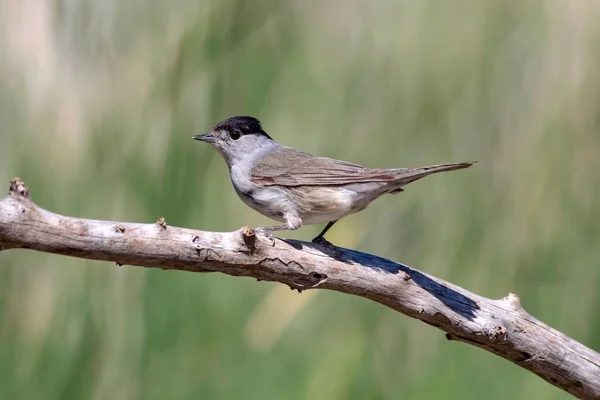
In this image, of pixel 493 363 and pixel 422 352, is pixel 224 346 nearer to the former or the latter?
pixel 422 352

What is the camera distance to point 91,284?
3.23 metres

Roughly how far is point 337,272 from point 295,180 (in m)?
0.59

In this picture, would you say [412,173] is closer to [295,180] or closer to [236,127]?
[295,180]

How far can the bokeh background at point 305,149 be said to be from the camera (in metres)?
3.19

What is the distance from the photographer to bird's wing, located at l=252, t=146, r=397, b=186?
2.90m

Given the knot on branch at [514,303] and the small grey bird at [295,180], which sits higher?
the small grey bird at [295,180]

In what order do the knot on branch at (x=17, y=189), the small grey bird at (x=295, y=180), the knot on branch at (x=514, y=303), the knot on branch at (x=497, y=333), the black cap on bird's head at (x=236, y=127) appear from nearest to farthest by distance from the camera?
the knot on branch at (x=17, y=189) < the knot on branch at (x=497, y=333) < the knot on branch at (x=514, y=303) < the small grey bird at (x=295, y=180) < the black cap on bird's head at (x=236, y=127)

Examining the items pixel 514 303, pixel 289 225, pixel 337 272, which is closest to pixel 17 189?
pixel 337 272

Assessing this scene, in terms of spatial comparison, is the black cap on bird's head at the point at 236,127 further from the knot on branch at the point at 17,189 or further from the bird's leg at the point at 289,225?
the knot on branch at the point at 17,189

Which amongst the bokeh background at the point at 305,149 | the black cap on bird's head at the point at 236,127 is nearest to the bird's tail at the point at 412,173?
the bokeh background at the point at 305,149

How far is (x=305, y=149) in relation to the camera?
3.53 m

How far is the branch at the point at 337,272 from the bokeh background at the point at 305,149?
26.0 inches

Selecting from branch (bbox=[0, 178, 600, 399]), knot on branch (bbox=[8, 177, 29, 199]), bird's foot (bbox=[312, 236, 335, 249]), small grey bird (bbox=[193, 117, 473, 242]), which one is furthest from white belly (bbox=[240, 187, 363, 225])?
knot on branch (bbox=[8, 177, 29, 199])

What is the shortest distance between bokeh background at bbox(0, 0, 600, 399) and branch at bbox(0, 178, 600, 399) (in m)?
0.66
